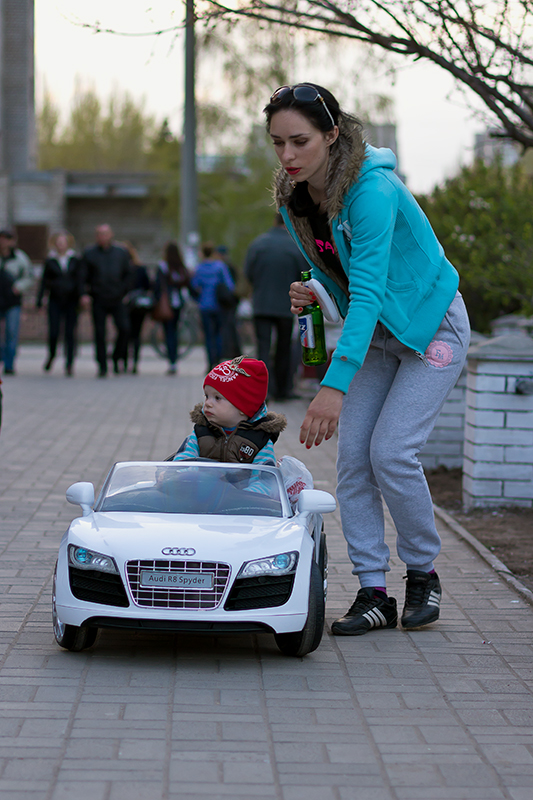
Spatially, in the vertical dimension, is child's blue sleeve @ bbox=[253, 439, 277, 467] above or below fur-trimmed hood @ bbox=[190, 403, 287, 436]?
below

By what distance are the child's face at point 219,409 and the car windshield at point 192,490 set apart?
38 cm

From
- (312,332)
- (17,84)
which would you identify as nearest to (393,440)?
(312,332)

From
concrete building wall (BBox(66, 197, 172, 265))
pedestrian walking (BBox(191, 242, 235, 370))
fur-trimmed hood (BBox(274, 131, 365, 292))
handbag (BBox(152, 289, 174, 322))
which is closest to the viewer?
fur-trimmed hood (BBox(274, 131, 365, 292))

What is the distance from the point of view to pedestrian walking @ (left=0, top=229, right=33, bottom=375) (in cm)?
1537

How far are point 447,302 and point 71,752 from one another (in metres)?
2.19

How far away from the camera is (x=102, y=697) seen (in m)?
3.59

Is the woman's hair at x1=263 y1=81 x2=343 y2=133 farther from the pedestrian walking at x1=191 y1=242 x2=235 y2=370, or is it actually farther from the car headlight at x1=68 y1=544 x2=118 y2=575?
the pedestrian walking at x1=191 y1=242 x2=235 y2=370

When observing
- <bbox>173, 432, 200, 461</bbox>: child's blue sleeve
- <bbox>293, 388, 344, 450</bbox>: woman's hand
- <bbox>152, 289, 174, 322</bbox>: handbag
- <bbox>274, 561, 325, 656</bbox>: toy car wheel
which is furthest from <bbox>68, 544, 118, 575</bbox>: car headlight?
<bbox>152, 289, 174, 322</bbox>: handbag

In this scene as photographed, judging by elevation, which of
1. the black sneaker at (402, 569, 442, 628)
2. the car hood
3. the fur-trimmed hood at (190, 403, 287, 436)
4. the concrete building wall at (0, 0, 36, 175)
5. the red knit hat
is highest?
the concrete building wall at (0, 0, 36, 175)

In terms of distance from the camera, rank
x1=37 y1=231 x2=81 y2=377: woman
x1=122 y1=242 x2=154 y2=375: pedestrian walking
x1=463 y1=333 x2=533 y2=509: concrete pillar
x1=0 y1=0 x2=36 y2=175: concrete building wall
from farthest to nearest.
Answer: x1=0 y1=0 x2=36 y2=175: concrete building wall → x1=122 y1=242 x2=154 y2=375: pedestrian walking → x1=37 y1=231 x2=81 y2=377: woman → x1=463 y1=333 x2=533 y2=509: concrete pillar

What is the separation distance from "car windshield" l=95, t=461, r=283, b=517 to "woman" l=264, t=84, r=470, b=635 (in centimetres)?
42

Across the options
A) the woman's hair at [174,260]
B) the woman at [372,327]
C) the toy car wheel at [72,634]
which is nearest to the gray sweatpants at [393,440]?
the woman at [372,327]

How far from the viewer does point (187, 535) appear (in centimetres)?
390

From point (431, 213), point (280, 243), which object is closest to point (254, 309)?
point (280, 243)
